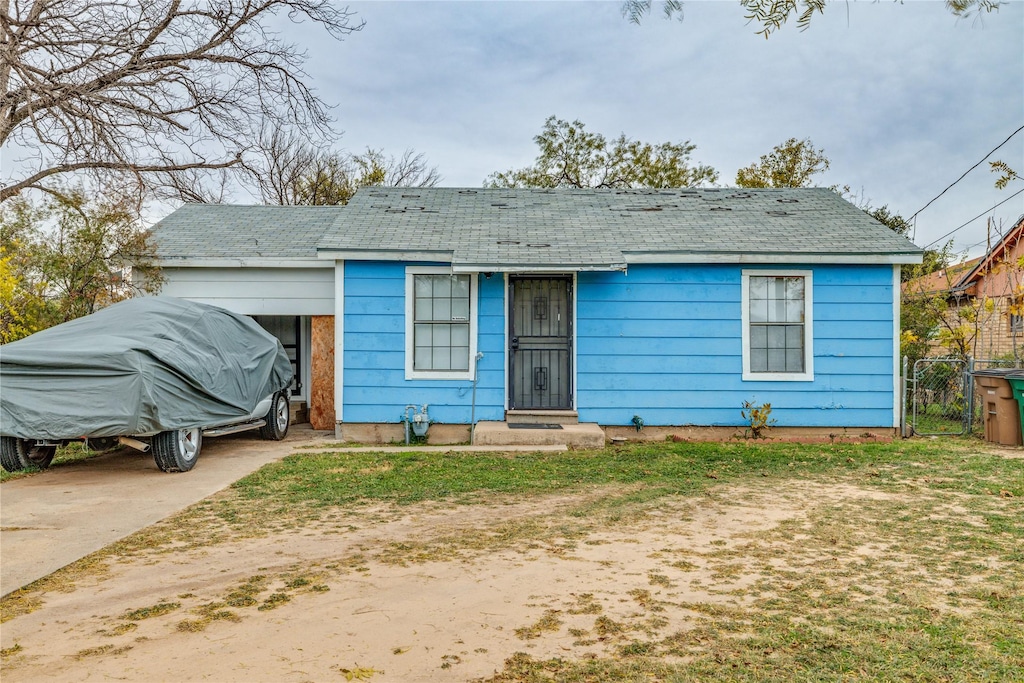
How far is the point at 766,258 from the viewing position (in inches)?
401

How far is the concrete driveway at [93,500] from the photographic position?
16.5ft

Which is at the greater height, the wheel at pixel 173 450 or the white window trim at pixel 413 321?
the white window trim at pixel 413 321

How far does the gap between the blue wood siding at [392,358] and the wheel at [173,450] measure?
2.52 m

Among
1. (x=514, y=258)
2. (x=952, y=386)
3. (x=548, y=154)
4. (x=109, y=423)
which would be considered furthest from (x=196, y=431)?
(x=548, y=154)

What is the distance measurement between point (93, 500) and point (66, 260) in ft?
18.4

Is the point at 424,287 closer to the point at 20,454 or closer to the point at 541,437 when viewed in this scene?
→ the point at 541,437

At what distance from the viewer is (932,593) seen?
158 inches

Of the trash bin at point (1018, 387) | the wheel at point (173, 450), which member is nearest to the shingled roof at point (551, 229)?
the trash bin at point (1018, 387)

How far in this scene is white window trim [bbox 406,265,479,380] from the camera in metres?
10.3

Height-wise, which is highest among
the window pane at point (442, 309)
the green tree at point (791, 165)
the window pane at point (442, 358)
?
the green tree at point (791, 165)

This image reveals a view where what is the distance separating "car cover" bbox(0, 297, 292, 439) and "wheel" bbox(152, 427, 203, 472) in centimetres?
16

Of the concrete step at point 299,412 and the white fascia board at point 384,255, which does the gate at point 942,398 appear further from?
the concrete step at point 299,412

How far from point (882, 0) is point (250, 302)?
35.2ft

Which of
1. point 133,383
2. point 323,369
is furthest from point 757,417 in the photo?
point 133,383
